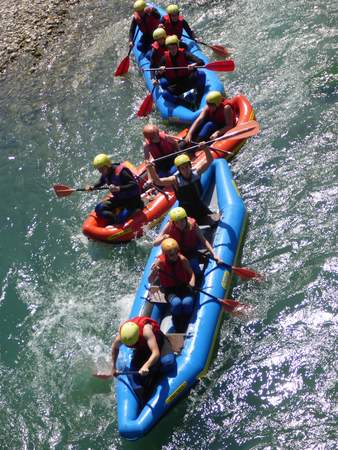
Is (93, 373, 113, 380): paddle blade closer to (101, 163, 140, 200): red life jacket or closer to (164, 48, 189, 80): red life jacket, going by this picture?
(101, 163, 140, 200): red life jacket

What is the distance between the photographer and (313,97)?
10492 millimetres

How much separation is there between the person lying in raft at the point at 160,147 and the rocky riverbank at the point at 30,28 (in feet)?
22.2

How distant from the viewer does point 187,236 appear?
24.5ft

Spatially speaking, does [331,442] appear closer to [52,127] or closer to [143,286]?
Result: [143,286]

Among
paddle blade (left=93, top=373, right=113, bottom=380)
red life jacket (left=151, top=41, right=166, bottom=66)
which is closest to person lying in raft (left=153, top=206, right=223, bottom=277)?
paddle blade (left=93, top=373, right=113, bottom=380)

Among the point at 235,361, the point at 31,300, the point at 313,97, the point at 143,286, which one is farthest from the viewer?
the point at 313,97

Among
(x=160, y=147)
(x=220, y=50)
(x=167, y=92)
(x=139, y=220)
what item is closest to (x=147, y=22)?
(x=220, y=50)

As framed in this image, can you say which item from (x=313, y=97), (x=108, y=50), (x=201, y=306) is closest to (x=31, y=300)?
(x=201, y=306)

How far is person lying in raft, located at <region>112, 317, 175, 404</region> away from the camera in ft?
20.8

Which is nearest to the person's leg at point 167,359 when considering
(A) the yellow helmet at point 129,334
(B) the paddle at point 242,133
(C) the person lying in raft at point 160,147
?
(A) the yellow helmet at point 129,334

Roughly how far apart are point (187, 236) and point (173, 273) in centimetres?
59

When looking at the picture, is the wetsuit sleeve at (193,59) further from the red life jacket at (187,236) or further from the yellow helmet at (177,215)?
the yellow helmet at (177,215)

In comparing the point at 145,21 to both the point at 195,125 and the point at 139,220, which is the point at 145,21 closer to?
the point at 195,125

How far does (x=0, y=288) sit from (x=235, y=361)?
427 cm
